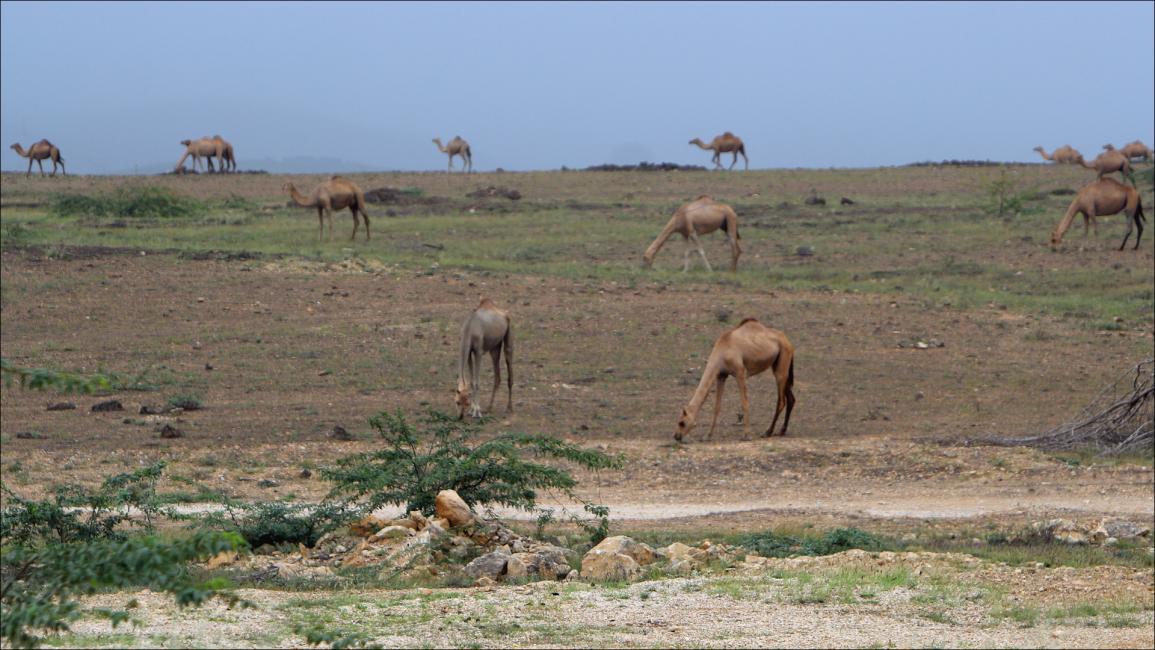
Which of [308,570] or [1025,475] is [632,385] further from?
[308,570]

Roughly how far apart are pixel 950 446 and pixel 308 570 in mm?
8074

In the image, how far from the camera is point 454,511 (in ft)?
34.6

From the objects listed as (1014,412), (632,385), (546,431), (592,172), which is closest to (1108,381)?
(1014,412)

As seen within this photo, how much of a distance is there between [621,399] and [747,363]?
2273mm

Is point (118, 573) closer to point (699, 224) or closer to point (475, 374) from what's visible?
point (475, 374)

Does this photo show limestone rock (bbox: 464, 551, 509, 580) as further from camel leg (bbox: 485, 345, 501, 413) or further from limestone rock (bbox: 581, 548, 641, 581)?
camel leg (bbox: 485, 345, 501, 413)

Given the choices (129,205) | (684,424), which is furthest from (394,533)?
(129,205)

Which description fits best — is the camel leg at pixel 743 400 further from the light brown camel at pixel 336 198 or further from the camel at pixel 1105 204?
the light brown camel at pixel 336 198

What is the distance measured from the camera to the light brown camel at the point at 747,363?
1605 cm

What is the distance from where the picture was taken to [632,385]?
61.2 feet

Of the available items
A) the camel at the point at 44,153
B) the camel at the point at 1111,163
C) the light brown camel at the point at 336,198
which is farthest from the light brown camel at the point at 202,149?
the camel at the point at 1111,163

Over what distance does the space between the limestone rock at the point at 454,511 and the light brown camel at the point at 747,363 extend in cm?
567

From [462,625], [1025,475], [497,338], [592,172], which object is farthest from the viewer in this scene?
[592,172]

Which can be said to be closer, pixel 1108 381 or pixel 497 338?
pixel 497 338
